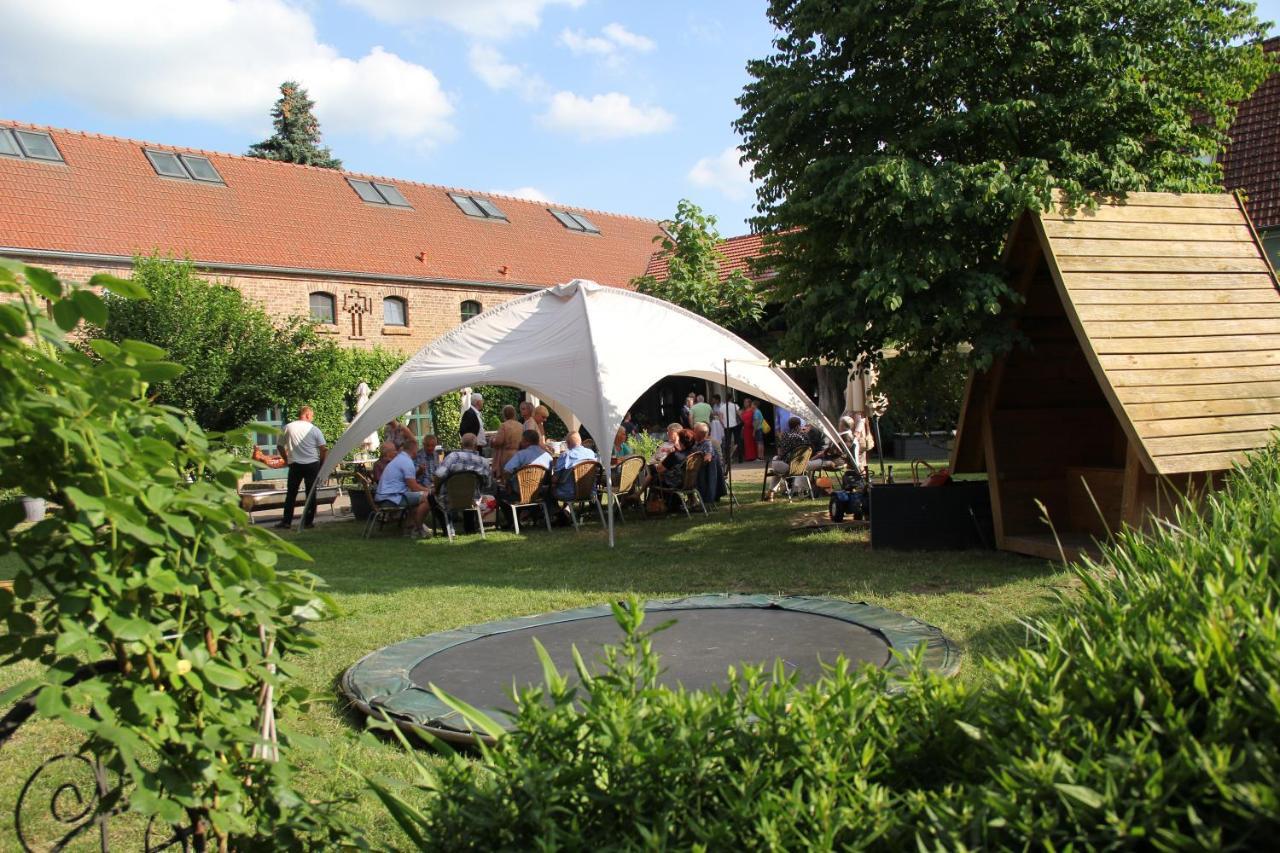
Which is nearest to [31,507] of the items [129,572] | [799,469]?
[129,572]

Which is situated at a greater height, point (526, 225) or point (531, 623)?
point (526, 225)

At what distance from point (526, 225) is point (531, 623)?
30.7 metres

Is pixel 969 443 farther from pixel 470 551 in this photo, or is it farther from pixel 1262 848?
pixel 1262 848

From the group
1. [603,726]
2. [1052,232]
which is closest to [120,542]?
[603,726]

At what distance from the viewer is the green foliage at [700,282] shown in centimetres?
2391

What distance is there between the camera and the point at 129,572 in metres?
1.84

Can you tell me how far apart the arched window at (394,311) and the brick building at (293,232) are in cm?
4

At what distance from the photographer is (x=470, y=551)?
37.2ft

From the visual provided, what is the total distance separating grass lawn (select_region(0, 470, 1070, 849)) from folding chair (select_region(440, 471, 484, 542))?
1.21ft

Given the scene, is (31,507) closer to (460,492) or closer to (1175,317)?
(1175,317)

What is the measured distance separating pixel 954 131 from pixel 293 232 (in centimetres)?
2415

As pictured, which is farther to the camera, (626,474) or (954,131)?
(626,474)

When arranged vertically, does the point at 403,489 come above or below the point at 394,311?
below

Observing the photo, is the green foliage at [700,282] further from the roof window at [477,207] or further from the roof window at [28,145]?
the roof window at [28,145]
